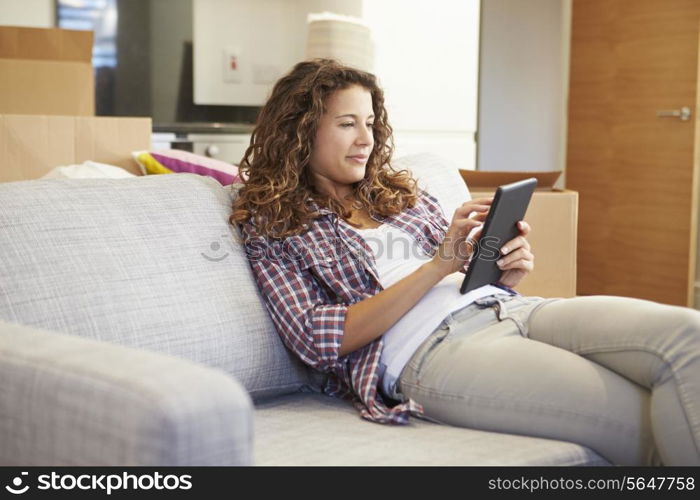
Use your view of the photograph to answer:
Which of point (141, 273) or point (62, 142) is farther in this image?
point (62, 142)

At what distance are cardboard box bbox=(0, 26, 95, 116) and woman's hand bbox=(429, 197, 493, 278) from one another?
1516mm

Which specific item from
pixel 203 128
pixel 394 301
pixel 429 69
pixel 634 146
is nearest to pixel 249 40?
pixel 203 128

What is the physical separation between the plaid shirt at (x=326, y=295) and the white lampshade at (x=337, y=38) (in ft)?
6.11

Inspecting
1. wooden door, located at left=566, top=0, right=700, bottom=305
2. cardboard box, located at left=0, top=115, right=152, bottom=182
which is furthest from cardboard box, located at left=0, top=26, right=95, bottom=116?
wooden door, located at left=566, top=0, right=700, bottom=305

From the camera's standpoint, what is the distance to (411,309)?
5.08 ft

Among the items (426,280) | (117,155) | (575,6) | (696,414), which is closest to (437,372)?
(426,280)

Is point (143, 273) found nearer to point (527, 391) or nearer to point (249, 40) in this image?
point (527, 391)

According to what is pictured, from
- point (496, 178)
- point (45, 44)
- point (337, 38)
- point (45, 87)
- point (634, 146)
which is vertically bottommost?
point (496, 178)

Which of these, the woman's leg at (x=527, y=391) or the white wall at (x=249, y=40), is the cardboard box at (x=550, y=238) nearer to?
the woman's leg at (x=527, y=391)

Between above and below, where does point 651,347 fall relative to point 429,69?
below

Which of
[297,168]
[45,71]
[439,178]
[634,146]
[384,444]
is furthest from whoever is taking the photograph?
[634,146]

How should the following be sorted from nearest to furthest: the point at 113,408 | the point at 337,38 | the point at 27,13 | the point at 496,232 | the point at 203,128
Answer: the point at 113,408 → the point at 496,232 → the point at 337,38 → the point at 27,13 → the point at 203,128

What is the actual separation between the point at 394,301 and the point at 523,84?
11.1ft
